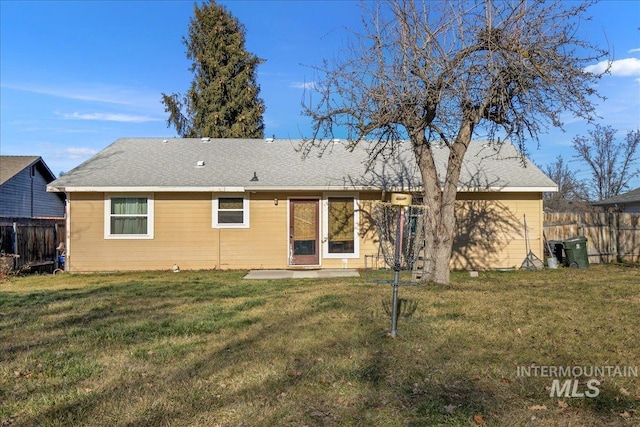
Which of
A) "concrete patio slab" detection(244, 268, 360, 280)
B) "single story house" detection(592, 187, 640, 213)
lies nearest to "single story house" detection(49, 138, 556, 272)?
"concrete patio slab" detection(244, 268, 360, 280)

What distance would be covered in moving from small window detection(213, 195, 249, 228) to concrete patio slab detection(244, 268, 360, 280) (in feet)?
4.81

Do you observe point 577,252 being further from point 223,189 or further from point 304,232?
point 223,189

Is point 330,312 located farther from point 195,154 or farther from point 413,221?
point 195,154

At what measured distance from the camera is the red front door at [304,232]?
1277 centimetres

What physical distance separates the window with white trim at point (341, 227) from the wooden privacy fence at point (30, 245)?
8.62 metres

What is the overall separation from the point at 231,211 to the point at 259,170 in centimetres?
152

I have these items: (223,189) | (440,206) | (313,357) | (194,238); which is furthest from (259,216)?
(313,357)

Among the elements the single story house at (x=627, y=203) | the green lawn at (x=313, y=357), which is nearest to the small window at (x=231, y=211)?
the green lawn at (x=313, y=357)

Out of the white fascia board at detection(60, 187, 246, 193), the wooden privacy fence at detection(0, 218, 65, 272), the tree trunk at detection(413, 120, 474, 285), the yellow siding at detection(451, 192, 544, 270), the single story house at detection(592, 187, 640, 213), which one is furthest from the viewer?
the single story house at detection(592, 187, 640, 213)

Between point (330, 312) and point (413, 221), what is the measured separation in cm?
495

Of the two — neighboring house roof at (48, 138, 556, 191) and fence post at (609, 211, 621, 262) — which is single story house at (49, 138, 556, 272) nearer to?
neighboring house roof at (48, 138, 556, 191)

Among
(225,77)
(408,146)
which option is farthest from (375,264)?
(225,77)

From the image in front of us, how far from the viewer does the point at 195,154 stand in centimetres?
1474

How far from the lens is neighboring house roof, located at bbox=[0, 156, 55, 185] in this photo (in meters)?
24.7
